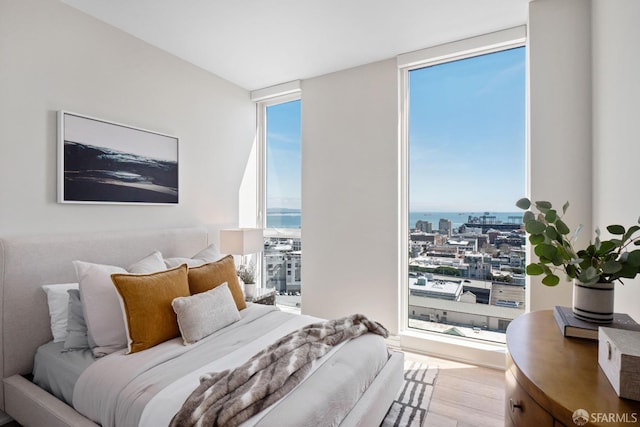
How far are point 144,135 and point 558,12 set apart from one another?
329cm

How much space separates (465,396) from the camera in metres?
2.23

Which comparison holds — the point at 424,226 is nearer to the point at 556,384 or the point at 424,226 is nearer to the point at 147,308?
the point at 556,384

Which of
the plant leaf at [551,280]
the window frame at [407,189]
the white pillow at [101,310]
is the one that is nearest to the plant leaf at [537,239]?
the plant leaf at [551,280]

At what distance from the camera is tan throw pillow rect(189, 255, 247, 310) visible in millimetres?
2225

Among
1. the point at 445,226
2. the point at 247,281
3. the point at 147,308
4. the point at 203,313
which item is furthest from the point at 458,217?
the point at 147,308

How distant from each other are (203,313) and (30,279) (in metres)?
1.08

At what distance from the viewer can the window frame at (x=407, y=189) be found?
2.62 metres

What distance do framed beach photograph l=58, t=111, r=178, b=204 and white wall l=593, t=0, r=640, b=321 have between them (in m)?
3.16

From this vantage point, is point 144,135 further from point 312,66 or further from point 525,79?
point 525,79

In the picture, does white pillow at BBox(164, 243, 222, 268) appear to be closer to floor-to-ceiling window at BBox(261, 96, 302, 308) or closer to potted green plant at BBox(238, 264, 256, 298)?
potted green plant at BBox(238, 264, 256, 298)

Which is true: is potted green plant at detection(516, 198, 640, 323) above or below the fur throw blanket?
above

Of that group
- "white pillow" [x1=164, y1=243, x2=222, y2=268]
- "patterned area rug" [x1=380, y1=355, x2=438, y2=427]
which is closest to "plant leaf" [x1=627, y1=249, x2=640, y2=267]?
"patterned area rug" [x1=380, y1=355, x2=438, y2=427]

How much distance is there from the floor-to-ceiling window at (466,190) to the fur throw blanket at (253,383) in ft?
5.26

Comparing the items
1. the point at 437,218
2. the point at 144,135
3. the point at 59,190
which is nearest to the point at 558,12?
the point at 437,218
